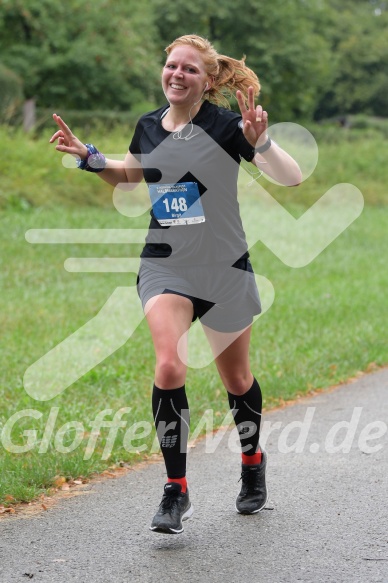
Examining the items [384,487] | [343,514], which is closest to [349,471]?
[384,487]

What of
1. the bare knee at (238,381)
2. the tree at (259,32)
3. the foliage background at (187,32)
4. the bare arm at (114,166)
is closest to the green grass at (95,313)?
the bare knee at (238,381)

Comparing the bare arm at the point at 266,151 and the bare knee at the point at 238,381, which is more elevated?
the bare arm at the point at 266,151

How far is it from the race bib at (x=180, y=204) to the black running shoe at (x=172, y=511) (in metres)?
1.15

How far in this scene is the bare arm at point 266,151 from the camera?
414cm

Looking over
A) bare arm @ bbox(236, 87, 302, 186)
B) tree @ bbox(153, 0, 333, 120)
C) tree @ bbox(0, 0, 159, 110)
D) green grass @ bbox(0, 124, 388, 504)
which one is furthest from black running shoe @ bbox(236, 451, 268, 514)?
tree @ bbox(153, 0, 333, 120)

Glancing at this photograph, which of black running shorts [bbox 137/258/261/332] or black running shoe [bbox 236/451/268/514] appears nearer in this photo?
black running shorts [bbox 137/258/261/332]

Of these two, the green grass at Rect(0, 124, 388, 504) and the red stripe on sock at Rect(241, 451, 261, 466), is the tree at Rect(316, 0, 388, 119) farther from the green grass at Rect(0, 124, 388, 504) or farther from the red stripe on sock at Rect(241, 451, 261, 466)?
the red stripe on sock at Rect(241, 451, 261, 466)

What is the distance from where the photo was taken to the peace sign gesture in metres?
4.12

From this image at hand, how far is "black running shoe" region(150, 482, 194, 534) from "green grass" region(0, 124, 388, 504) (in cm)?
105

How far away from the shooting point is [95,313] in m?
10.8

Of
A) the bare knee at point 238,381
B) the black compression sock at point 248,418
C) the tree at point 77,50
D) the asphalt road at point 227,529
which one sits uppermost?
the tree at point 77,50

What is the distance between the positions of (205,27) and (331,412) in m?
39.1

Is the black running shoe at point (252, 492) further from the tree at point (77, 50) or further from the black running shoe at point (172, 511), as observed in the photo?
the tree at point (77, 50)

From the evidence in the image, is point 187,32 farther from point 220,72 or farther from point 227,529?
point 227,529
